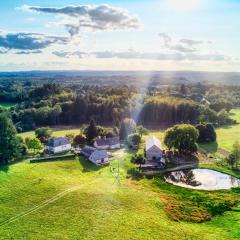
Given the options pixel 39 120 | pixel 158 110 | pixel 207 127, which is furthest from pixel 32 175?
pixel 158 110

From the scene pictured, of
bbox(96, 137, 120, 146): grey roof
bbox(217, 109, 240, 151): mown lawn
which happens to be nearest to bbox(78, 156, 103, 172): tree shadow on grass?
bbox(96, 137, 120, 146): grey roof

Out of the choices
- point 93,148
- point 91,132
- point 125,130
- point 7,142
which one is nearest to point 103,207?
point 7,142

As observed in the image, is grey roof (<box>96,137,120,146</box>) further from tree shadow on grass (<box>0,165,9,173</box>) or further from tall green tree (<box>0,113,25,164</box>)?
tree shadow on grass (<box>0,165,9,173</box>)

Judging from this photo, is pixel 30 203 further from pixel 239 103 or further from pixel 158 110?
pixel 239 103

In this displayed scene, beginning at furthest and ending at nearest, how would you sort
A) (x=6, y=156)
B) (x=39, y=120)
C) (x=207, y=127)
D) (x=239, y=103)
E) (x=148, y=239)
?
(x=239, y=103) → (x=39, y=120) → (x=207, y=127) → (x=6, y=156) → (x=148, y=239)

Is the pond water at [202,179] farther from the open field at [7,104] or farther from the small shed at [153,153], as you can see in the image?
the open field at [7,104]

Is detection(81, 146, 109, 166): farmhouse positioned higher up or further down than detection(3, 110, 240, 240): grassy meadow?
higher up

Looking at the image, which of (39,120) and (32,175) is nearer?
(32,175)

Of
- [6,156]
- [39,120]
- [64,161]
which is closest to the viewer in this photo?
[6,156]
